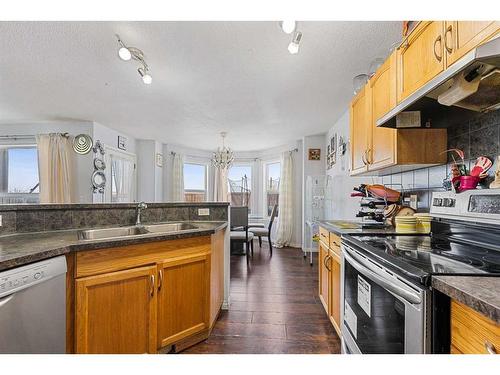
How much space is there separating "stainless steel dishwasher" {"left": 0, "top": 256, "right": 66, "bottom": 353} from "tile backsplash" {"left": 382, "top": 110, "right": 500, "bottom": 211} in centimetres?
214

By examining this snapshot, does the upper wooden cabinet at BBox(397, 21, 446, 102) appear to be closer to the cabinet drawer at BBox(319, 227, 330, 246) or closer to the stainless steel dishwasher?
the cabinet drawer at BBox(319, 227, 330, 246)

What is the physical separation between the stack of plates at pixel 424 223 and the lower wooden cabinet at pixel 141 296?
1420mm

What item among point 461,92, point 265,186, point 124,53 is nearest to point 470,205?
point 461,92

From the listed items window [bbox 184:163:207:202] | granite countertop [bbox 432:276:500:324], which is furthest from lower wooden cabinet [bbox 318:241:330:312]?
window [bbox 184:163:207:202]

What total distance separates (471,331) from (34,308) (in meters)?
1.54

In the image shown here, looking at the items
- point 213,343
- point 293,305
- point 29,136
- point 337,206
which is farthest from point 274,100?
point 29,136

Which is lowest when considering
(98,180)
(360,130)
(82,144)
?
(98,180)

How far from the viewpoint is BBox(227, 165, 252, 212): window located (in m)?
6.76

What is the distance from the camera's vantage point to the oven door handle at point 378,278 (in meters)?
0.83

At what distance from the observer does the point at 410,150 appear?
1624 millimetres

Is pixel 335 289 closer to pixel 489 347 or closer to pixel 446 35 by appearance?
pixel 489 347

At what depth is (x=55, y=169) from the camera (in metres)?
4.21
